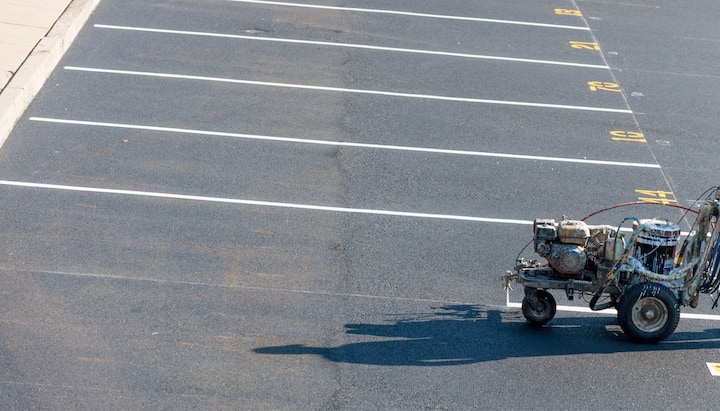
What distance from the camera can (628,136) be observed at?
14562 millimetres

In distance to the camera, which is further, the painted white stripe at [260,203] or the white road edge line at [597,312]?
the painted white stripe at [260,203]

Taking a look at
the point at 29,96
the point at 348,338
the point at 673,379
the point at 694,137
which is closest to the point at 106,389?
the point at 348,338

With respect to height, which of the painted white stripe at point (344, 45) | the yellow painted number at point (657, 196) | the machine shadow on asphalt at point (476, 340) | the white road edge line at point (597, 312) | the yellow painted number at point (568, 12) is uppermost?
the yellow painted number at point (568, 12)

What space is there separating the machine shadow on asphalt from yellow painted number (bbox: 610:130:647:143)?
16.3 ft

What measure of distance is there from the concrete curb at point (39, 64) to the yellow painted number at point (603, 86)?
8.84 m

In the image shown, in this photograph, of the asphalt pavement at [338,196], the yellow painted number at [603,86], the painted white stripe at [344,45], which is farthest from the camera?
the painted white stripe at [344,45]

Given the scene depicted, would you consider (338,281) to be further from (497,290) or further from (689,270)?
(689,270)

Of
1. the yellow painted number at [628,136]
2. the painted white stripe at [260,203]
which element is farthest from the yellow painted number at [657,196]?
the painted white stripe at [260,203]

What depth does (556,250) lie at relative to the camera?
9.54 metres

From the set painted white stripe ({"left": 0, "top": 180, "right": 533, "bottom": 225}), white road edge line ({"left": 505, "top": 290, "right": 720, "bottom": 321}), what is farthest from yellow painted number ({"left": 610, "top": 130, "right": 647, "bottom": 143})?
white road edge line ({"left": 505, "top": 290, "right": 720, "bottom": 321})

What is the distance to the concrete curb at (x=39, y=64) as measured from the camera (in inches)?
532

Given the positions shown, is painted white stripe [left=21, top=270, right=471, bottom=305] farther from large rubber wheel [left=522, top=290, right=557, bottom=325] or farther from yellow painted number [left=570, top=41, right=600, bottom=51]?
yellow painted number [left=570, top=41, right=600, bottom=51]

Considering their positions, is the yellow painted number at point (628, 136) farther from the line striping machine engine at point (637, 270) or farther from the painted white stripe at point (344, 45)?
the line striping machine engine at point (637, 270)

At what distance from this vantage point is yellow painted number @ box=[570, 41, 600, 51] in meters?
17.9
